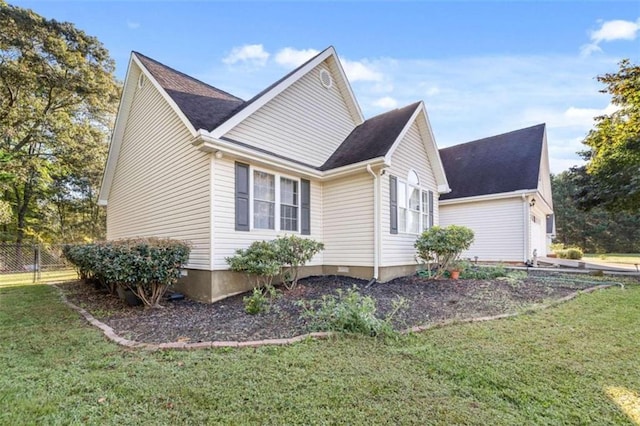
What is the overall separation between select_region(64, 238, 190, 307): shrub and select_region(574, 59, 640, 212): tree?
46.5 ft

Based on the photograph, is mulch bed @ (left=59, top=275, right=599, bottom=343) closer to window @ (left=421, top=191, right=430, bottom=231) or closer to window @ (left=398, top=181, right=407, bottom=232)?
window @ (left=398, top=181, right=407, bottom=232)

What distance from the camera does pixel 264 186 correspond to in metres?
8.11

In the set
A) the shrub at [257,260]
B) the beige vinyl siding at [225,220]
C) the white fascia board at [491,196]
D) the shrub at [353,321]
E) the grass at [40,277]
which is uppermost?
the white fascia board at [491,196]

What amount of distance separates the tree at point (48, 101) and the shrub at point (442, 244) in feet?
54.5

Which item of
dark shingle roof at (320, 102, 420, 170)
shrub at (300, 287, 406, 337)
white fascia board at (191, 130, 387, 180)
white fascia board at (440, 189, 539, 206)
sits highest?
dark shingle roof at (320, 102, 420, 170)

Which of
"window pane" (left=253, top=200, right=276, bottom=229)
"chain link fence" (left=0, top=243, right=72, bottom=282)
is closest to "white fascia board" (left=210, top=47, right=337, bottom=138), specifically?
"window pane" (left=253, top=200, right=276, bottom=229)

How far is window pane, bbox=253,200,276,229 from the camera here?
25.8 feet

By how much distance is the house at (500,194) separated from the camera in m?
13.2

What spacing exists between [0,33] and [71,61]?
266 centimetres

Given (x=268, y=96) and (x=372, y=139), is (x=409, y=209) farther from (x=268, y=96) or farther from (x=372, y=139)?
(x=268, y=96)

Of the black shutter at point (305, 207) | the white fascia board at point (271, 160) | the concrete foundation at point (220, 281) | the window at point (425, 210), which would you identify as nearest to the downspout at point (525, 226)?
the window at point (425, 210)

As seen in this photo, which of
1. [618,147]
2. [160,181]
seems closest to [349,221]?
[160,181]

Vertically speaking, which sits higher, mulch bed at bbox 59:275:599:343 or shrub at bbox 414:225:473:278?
shrub at bbox 414:225:473:278

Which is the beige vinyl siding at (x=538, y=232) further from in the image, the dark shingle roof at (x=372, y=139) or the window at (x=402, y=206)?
the dark shingle roof at (x=372, y=139)
